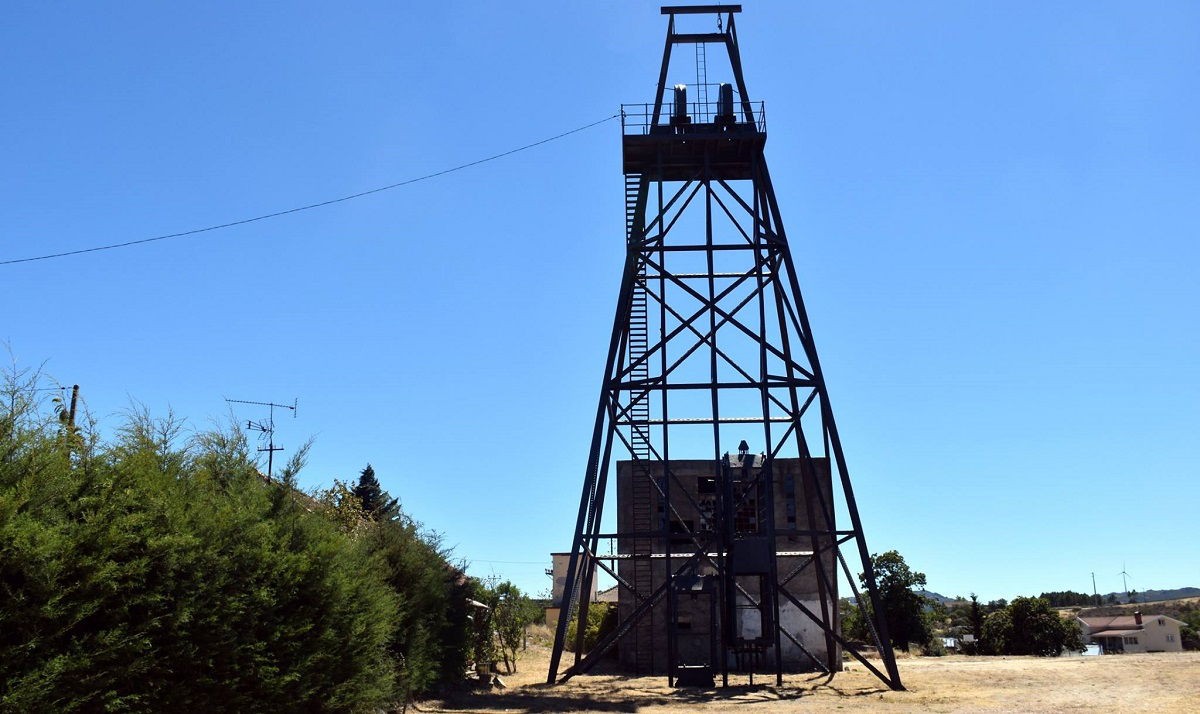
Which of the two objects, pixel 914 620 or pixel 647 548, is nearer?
pixel 647 548

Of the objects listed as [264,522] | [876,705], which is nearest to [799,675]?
[876,705]

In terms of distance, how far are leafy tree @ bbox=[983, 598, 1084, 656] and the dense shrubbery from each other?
30519mm

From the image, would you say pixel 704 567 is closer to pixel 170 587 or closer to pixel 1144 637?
pixel 170 587

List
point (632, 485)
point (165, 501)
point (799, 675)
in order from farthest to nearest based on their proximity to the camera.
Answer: point (632, 485) → point (799, 675) → point (165, 501)

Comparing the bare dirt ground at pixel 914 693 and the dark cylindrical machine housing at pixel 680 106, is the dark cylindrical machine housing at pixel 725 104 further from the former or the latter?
the bare dirt ground at pixel 914 693

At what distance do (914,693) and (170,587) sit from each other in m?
15.1

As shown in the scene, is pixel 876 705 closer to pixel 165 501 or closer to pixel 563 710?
pixel 563 710

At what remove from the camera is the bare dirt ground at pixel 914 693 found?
16422 mm

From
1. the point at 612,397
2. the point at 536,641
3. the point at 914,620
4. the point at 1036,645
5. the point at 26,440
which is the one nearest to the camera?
the point at 26,440

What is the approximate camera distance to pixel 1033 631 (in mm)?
37094

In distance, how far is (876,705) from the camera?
57.1ft

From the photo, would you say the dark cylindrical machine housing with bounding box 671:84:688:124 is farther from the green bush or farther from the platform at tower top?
the green bush

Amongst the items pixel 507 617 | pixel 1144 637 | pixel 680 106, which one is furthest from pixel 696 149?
pixel 1144 637

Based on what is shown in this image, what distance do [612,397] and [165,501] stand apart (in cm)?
1389
